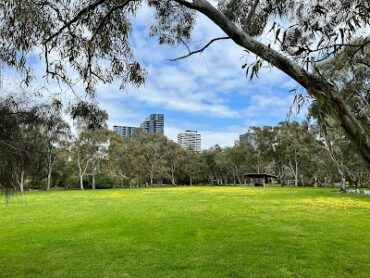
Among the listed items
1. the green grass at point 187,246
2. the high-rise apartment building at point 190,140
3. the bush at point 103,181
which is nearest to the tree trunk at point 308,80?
the green grass at point 187,246

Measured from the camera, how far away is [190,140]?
4072 inches

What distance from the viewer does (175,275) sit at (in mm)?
8961

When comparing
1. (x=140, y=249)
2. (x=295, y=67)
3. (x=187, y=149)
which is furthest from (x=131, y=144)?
(x=295, y=67)

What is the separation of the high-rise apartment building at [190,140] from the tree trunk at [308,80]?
88815 millimetres

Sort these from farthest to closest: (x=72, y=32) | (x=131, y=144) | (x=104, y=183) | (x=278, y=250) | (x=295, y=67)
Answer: (x=131, y=144) < (x=104, y=183) < (x=278, y=250) < (x=72, y=32) < (x=295, y=67)

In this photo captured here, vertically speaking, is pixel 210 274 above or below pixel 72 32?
below

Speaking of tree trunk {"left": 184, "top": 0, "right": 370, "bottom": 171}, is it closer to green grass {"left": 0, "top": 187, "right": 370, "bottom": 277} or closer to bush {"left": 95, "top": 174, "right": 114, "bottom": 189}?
green grass {"left": 0, "top": 187, "right": 370, "bottom": 277}

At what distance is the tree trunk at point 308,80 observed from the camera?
16.4 feet

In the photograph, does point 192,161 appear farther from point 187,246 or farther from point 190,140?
point 187,246

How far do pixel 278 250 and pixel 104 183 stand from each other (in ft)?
205

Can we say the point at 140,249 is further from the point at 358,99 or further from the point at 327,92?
the point at 327,92

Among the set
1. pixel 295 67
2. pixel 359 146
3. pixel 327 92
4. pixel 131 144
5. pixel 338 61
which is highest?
pixel 131 144

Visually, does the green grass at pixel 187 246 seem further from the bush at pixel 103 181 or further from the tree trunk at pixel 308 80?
the bush at pixel 103 181

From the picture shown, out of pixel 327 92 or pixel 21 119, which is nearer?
pixel 327 92
